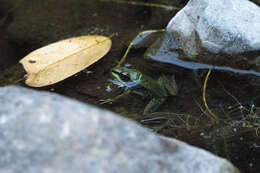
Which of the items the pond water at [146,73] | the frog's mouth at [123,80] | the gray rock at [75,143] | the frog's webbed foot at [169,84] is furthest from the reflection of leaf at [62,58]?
the gray rock at [75,143]

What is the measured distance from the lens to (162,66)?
285 cm

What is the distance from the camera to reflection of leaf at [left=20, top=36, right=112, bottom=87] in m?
2.71

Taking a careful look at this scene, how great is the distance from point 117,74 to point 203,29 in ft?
2.39

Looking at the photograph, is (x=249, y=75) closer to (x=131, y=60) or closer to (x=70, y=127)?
(x=131, y=60)

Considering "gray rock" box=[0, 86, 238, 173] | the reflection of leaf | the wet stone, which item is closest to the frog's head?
the reflection of leaf

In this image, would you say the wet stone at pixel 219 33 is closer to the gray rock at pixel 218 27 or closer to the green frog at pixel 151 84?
the gray rock at pixel 218 27

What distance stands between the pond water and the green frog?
0.04m

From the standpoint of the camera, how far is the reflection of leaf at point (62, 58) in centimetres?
271

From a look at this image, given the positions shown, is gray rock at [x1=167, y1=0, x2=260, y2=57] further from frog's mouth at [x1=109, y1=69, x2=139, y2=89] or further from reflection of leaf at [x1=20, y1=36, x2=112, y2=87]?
reflection of leaf at [x1=20, y1=36, x2=112, y2=87]

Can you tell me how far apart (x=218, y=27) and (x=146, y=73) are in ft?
2.12

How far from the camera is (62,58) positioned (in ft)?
9.43

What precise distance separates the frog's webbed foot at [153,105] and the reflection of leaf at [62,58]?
2.09 feet

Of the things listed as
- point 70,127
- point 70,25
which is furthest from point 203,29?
point 70,127

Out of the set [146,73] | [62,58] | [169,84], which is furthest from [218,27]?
[62,58]
